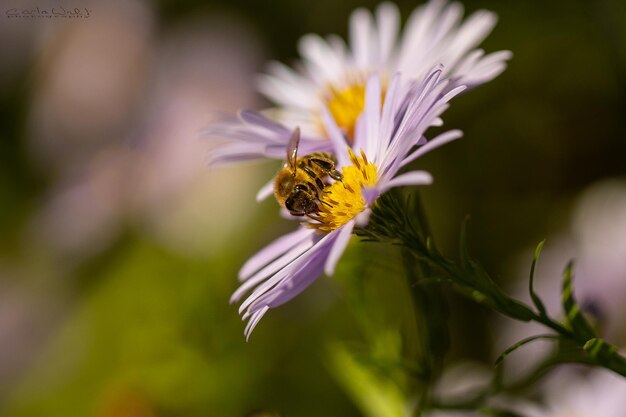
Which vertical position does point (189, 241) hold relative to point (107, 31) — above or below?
below

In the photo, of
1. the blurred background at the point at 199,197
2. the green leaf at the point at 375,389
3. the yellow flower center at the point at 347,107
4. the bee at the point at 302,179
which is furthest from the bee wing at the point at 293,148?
the blurred background at the point at 199,197

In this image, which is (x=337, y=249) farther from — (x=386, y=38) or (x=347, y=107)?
(x=386, y=38)

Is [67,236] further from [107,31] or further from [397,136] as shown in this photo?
[397,136]

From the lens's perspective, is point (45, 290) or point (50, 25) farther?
point (50, 25)

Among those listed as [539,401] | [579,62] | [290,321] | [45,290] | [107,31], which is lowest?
[539,401]

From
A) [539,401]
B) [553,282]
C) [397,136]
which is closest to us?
[397,136]

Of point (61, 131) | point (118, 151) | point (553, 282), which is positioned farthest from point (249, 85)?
point (553, 282)

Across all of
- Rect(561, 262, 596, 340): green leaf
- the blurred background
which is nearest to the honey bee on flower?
Rect(561, 262, 596, 340): green leaf
